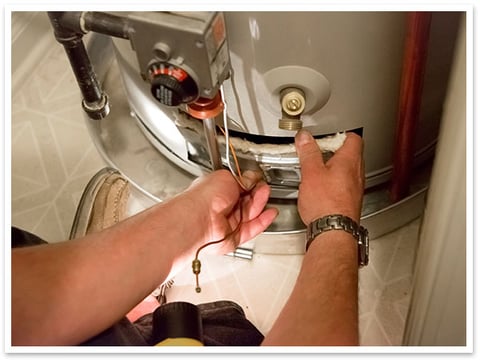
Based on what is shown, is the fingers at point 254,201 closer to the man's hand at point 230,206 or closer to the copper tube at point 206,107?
the man's hand at point 230,206

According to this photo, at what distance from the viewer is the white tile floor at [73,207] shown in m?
0.99

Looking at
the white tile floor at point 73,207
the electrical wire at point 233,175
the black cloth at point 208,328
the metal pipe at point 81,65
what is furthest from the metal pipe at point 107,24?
the white tile floor at point 73,207

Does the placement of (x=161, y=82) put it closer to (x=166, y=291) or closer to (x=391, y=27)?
(x=391, y=27)

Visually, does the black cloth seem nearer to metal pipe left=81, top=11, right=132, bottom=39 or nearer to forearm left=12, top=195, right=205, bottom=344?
forearm left=12, top=195, right=205, bottom=344

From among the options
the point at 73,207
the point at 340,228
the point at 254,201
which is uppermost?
the point at 73,207

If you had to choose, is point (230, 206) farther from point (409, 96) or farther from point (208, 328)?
point (409, 96)

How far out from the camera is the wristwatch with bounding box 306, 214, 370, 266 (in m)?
0.78

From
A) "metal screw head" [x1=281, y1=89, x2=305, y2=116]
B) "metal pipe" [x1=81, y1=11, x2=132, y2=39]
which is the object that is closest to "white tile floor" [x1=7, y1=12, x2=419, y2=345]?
"metal screw head" [x1=281, y1=89, x2=305, y2=116]

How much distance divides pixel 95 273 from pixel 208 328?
21cm

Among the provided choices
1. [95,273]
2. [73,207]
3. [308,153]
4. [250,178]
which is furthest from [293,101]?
[73,207]

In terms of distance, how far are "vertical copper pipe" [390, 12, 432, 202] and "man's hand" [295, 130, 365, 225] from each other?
0.06m

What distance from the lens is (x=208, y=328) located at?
852mm

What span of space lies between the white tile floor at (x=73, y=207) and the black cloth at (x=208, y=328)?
85 millimetres

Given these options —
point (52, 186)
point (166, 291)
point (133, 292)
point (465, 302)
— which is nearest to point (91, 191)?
point (52, 186)
